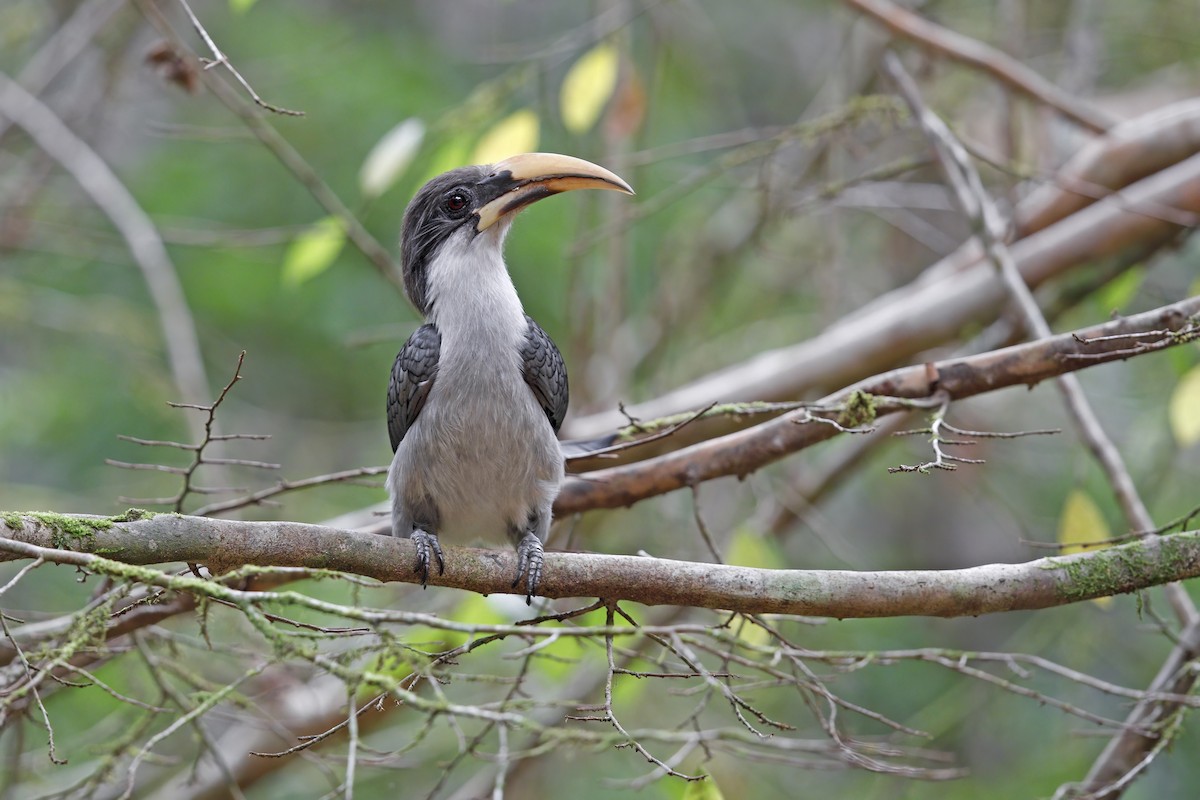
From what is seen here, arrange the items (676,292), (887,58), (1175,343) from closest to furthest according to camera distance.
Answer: (1175,343) < (887,58) < (676,292)

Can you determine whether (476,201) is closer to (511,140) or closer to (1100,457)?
(511,140)

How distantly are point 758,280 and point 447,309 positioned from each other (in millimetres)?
5480

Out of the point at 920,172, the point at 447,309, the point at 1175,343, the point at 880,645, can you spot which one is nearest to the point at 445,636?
the point at 447,309

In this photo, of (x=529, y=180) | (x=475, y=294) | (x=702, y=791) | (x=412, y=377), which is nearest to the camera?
(x=702, y=791)

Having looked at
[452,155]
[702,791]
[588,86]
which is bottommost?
[702,791]

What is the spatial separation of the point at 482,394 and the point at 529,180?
2.81ft

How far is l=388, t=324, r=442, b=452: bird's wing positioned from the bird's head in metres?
0.33

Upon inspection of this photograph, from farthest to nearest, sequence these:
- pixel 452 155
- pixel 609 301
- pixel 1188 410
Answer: pixel 609 301, pixel 452 155, pixel 1188 410

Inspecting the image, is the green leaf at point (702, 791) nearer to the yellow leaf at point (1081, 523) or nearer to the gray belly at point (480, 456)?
the gray belly at point (480, 456)

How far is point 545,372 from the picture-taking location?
13.1 feet

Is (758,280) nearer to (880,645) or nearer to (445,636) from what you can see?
(880,645)

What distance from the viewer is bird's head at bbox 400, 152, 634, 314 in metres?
4.11

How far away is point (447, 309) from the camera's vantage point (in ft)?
13.3

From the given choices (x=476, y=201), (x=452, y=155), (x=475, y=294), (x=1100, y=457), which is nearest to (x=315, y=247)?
(x=452, y=155)
